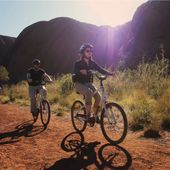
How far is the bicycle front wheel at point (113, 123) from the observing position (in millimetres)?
7707

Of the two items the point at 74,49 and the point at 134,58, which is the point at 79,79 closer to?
the point at 134,58

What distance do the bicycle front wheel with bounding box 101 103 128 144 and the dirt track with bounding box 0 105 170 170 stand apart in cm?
20

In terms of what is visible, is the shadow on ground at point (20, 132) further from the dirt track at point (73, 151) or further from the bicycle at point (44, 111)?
the bicycle at point (44, 111)

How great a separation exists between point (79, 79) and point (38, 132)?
77.7 inches

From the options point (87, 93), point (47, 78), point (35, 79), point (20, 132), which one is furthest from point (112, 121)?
point (35, 79)

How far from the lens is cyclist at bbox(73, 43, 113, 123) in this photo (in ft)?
28.4

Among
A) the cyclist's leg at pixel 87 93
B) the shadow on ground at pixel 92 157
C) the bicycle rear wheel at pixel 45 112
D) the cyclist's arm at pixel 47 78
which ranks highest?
the cyclist's arm at pixel 47 78

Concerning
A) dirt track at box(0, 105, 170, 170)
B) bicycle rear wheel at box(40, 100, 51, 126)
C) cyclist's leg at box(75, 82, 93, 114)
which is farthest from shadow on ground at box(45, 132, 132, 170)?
bicycle rear wheel at box(40, 100, 51, 126)

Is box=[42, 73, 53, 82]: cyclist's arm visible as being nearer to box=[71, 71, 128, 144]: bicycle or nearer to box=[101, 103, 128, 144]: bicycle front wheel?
box=[71, 71, 128, 144]: bicycle

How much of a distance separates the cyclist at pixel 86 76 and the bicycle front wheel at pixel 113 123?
1.92ft

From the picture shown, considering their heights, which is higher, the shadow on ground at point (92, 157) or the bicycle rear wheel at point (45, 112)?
the bicycle rear wheel at point (45, 112)

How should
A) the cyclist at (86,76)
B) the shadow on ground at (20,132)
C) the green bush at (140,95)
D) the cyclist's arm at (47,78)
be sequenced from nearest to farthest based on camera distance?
1. the cyclist at (86,76)
2. the shadow on ground at (20,132)
3. the green bush at (140,95)
4. the cyclist's arm at (47,78)

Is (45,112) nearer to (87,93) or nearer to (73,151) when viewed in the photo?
(87,93)

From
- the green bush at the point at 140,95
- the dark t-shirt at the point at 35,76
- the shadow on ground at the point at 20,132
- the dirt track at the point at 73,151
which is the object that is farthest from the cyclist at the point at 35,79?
the green bush at the point at 140,95
